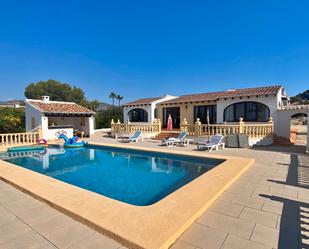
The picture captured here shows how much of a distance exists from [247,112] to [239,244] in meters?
16.3

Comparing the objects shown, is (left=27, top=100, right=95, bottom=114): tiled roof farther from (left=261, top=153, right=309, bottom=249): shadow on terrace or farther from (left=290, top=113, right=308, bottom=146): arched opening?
(left=290, top=113, right=308, bottom=146): arched opening

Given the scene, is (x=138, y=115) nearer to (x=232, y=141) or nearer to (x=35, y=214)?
(x=232, y=141)

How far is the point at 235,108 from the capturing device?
702 inches

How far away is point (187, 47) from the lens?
73.5 ft

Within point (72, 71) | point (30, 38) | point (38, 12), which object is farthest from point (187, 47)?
point (72, 71)

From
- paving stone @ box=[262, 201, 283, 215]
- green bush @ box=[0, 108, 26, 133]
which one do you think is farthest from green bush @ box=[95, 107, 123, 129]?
paving stone @ box=[262, 201, 283, 215]

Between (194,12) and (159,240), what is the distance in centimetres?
1703

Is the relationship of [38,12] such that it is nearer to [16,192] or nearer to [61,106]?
[61,106]

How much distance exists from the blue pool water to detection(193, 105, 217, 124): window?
10644mm

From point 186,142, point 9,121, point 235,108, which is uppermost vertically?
point 235,108

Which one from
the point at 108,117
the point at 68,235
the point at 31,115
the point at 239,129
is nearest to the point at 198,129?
the point at 239,129

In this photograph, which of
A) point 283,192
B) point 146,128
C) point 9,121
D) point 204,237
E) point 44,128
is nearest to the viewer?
point 204,237

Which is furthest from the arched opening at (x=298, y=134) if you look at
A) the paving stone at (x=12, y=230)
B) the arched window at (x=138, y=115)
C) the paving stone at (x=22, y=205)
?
the paving stone at (x=12, y=230)

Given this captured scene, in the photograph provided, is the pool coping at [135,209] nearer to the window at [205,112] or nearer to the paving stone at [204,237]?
the paving stone at [204,237]
